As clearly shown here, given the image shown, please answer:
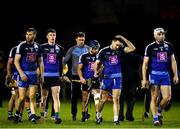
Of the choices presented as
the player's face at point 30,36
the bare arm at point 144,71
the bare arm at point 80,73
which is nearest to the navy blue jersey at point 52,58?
the player's face at point 30,36

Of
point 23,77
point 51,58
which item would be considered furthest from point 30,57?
point 51,58

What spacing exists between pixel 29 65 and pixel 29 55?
0.82ft

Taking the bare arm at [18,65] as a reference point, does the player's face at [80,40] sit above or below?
above

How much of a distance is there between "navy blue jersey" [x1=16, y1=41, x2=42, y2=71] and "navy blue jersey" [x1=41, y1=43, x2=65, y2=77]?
0.50 m

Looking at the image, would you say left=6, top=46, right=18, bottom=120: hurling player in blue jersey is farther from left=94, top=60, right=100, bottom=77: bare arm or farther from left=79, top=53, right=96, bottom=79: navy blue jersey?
left=94, top=60, right=100, bottom=77: bare arm

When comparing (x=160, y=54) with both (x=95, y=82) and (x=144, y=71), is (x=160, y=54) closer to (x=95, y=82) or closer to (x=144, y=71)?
(x=144, y=71)

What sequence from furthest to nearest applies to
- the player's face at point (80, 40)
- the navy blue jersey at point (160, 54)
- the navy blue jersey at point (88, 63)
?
the player's face at point (80, 40) → the navy blue jersey at point (88, 63) → the navy blue jersey at point (160, 54)

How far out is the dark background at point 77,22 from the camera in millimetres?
39656

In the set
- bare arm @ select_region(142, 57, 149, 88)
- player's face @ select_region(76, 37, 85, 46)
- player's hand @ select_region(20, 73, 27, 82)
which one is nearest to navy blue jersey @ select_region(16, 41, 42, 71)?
player's hand @ select_region(20, 73, 27, 82)

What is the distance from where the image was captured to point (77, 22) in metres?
42.4

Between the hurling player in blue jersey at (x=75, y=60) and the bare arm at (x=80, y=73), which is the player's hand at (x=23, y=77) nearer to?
the bare arm at (x=80, y=73)

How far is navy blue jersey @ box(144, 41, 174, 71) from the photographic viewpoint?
55.3 ft

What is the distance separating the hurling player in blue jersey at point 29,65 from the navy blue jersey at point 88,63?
65.5 inches

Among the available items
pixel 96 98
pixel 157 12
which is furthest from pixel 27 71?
pixel 157 12
